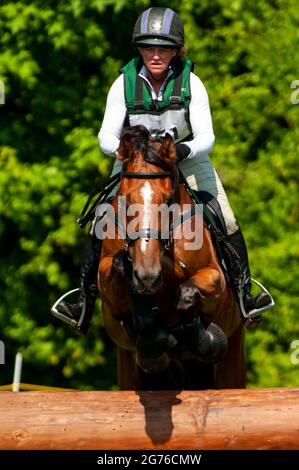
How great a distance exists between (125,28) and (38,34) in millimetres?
1015

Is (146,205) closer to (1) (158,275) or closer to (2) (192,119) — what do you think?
(1) (158,275)

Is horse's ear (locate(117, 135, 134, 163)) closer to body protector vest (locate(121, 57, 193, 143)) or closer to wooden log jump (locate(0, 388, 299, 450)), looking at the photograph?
body protector vest (locate(121, 57, 193, 143))

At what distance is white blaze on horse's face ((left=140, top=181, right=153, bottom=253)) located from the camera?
22.6ft

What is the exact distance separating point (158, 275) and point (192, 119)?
1523 millimetres

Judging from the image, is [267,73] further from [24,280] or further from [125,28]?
[24,280]

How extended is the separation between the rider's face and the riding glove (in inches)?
24.8

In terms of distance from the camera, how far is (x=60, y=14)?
13.8 m

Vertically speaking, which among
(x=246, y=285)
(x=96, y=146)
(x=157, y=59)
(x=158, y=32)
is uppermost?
(x=96, y=146)

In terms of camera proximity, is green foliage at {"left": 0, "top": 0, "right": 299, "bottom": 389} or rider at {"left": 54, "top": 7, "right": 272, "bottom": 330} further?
A: green foliage at {"left": 0, "top": 0, "right": 299, "bottom": 389}

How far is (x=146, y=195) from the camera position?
6.99 metres

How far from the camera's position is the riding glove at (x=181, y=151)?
7.43 meters

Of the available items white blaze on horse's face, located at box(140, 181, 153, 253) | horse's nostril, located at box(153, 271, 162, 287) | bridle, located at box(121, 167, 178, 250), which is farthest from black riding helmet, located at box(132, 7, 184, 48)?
horse's nostril, located at box(153, 271, 162, 287)

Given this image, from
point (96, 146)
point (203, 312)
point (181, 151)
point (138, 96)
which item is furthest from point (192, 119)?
point (96, 146)

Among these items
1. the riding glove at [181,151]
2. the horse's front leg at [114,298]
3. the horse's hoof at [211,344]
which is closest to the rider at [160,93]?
the riding glove at [181,151]
